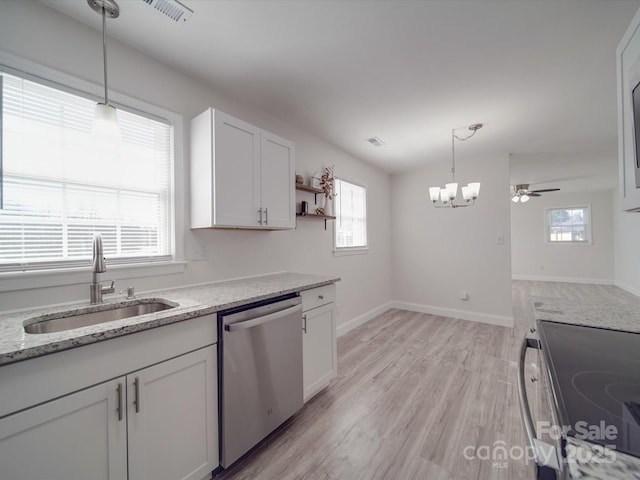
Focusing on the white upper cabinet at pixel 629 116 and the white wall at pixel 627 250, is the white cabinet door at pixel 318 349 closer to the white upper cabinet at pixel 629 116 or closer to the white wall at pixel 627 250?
the white upper cabinet at pixel 629 116

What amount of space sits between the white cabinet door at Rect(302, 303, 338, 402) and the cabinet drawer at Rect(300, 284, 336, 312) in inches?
1.5

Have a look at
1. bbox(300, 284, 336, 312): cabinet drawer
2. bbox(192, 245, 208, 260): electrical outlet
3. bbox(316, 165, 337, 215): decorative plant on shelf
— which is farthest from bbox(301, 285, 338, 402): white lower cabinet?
bbox(316, 165, 337, 215): decorative plant on shelf

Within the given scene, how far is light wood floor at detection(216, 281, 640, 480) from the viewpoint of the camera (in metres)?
1.54

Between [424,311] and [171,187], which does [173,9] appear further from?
[424,311]

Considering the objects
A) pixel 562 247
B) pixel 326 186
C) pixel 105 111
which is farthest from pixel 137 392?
pixel 562 247

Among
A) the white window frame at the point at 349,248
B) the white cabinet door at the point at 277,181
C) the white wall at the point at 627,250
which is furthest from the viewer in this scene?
the white wall at the point at 627,250

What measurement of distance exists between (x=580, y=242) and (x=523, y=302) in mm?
3850

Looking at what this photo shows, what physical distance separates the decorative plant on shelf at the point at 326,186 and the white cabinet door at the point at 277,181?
76cm

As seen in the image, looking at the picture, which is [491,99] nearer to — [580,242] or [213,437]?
[213,437]

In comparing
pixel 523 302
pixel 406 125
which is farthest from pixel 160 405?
pixel 523 302

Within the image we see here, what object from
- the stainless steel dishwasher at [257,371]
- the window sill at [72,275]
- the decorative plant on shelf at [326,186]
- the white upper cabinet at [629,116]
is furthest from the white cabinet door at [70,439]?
the decorative plant on shelf at [326,186]

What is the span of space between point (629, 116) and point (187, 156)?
2.53 metres

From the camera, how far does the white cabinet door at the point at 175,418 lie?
115cm

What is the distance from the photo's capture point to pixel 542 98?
7.92 ft
